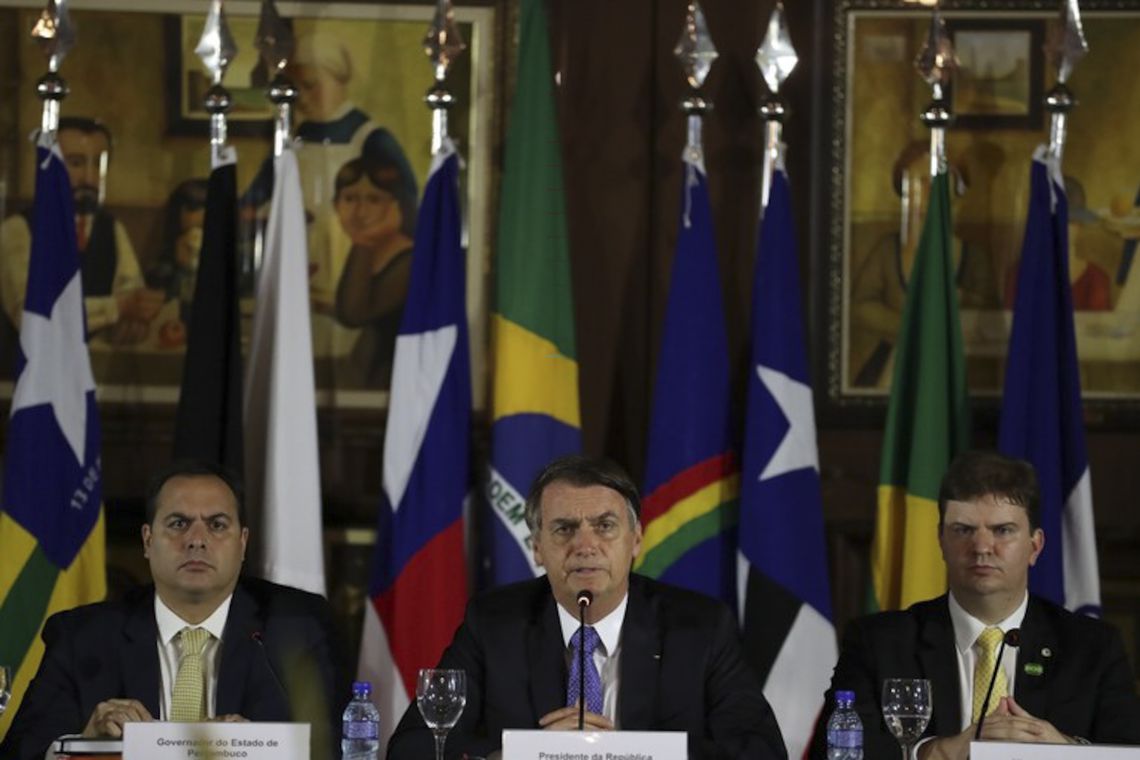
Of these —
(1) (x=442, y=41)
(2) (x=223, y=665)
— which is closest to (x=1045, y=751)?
(2) (x=223, y=665)

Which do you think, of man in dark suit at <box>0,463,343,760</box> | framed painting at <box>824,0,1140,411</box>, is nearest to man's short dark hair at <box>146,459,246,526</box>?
man in dark suit at <box>0,463,343,760</box>

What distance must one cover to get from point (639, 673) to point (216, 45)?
8.07 feet

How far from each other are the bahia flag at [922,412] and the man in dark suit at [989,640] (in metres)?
0.94

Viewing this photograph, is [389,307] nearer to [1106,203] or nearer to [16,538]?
[16,538]

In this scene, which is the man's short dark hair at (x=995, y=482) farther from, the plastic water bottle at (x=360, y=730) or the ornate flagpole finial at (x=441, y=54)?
the ornate flagpole finial at (x=441, y=54)

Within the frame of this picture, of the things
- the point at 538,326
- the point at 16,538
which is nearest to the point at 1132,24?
the point at 538,326

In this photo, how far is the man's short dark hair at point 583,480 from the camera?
423cm

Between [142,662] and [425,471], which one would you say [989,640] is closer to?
[425,471]

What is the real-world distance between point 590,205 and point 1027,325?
1.45m

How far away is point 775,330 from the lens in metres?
5.57

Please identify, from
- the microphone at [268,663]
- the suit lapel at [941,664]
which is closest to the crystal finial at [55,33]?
the microphone at [268,663]

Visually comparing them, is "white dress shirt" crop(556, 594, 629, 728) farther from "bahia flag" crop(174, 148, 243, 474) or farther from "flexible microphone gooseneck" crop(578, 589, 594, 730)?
"bahia flag" crop(174, 148, 243, 474)

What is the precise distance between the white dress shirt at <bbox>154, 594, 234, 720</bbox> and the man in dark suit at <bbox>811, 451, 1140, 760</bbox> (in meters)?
1.47

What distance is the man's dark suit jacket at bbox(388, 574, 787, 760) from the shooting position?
4.17 metres
